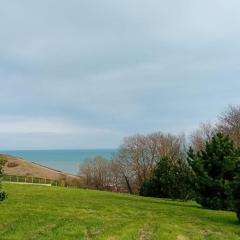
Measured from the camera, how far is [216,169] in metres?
29.3

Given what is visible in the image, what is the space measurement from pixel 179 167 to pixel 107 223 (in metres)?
19.9

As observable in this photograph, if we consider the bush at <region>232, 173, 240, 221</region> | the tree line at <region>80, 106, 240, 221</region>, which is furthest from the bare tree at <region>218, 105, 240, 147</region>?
the bush at <region>232, 173, 240, 221</region>

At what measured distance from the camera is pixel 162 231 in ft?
56.7

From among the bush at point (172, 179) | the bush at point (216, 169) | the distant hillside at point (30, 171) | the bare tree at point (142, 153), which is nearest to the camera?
the bush at point (216, 169)

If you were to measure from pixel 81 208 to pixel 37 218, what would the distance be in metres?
4.84

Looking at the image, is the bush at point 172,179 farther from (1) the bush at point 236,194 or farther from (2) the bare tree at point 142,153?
(2) the bare tree at point 142,153

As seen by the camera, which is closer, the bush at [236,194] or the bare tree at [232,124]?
the bush at [236,194]

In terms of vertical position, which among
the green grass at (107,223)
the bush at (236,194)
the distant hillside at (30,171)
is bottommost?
the green grass at (107,223)

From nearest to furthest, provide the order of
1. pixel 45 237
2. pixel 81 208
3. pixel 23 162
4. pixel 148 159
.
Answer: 1. pixel 45 237
2. pixel 81 208
3. pixel 148 159
4. pixel 23 162

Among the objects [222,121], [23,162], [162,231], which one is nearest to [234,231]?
[162,231]

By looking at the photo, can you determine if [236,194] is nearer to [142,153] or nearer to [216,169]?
[216,169]

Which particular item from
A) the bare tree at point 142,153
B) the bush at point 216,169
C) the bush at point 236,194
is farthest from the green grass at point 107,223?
the bare tree at point 142,153

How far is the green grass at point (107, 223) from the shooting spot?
1602 centimetres

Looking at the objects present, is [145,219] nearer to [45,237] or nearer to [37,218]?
[37,218]
